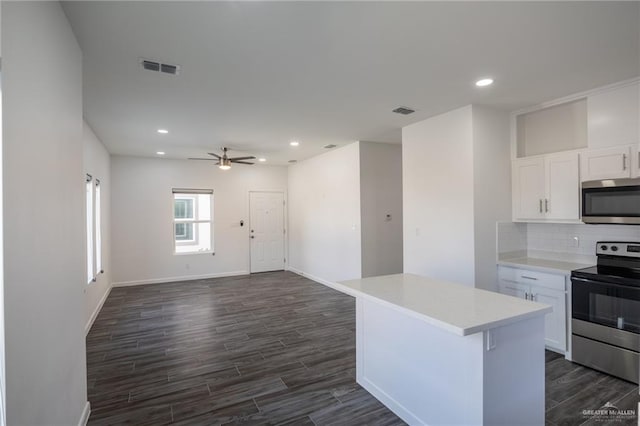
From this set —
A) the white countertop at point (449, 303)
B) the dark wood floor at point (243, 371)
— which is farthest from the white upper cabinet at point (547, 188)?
the white countertop at point (449, 303)

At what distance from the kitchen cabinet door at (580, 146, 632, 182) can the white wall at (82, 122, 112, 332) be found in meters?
5.70

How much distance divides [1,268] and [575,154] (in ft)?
15.2

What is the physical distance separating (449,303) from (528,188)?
8.64 ft

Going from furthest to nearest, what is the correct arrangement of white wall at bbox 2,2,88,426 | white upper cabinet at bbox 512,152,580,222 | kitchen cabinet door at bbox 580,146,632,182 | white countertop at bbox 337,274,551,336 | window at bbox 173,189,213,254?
window at bbox 173,189,213,254
white upper cabinet at bbox 512,152,580,222
kitchen cabinet door at bbox 580,146,632,182
white countertop at bbox 337,274,551,336
white wall at bbox 2,2,88,426

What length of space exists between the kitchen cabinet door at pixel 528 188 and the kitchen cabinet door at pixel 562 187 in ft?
0.23

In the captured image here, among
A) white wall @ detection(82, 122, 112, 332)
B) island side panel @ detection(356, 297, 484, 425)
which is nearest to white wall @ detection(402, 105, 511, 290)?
island side panel @ detection(356, 297, 484, 425)

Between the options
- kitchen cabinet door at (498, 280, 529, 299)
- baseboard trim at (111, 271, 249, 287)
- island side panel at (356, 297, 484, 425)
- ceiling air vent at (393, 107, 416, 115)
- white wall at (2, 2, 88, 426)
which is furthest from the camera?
baseboard trim at (111, 271, 249, 287)

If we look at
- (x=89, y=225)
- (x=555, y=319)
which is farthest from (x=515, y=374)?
(x=89, y=225)

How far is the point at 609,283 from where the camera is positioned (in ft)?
9.53

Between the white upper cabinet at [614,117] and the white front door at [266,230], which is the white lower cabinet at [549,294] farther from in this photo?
the white front door at [266,230]

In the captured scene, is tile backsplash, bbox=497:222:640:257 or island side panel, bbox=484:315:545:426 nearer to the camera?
island side panel, bbox=484:315:545:426

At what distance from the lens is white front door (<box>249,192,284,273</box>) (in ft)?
27.0

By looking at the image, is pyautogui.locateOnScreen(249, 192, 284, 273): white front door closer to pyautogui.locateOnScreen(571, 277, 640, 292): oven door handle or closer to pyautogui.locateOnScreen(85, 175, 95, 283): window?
pyautogui.locateOnScreen(85, 175, 95, 283): window

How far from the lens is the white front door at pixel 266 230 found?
8234mm
